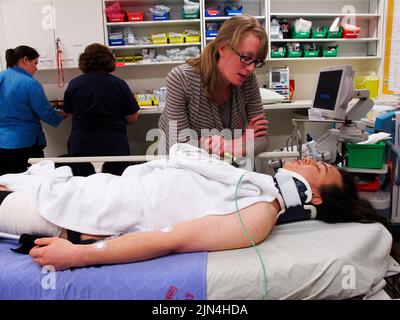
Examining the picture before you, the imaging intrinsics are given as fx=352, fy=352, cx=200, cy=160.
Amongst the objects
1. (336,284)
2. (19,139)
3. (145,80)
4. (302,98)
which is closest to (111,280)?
(336,284)

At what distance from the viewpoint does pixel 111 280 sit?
3.14ft

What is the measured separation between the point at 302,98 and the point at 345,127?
2.34 m

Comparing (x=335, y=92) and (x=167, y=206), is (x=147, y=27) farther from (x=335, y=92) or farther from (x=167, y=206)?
(x=167, y=206)

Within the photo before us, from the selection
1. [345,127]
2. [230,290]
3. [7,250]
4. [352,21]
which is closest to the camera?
[230,290]

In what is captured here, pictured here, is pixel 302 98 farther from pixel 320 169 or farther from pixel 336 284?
pixel 336 284

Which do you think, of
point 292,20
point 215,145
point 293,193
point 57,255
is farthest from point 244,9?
point 57,255

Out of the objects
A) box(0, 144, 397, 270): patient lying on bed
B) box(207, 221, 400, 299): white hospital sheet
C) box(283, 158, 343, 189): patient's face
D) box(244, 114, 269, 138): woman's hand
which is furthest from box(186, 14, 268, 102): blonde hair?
box(207, 221, 400, 299): white hospital sheet

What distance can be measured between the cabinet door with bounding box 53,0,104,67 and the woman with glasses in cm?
212

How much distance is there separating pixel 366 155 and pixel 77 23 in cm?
282

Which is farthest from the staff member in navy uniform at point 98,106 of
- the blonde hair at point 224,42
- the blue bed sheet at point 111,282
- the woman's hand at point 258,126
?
the blue bed sheet at point 111,282

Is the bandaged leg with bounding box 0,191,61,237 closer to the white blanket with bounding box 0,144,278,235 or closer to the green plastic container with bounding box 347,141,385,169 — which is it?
the white blanket with bounding box 0,144,278,235

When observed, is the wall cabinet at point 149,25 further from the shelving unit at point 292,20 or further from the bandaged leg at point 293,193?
the bandaged leg at point 293,193

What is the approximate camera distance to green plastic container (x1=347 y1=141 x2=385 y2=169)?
160 cm

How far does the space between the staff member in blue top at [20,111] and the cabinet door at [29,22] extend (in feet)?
1.95
